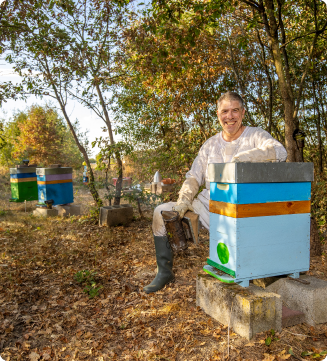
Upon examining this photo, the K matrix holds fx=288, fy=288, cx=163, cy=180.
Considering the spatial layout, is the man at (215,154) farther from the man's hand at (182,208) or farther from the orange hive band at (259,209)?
the orange hive band at (259,209)

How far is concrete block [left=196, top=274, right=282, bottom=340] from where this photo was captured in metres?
1.91

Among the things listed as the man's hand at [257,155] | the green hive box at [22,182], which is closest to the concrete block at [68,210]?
the green hive box at [22,182]

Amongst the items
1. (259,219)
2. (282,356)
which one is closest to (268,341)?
(282,356)

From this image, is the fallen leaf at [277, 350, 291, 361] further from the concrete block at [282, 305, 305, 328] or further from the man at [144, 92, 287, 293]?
the man at [144, 92, 287, 293]

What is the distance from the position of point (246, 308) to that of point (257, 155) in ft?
3.45

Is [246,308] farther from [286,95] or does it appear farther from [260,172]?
[286,95]

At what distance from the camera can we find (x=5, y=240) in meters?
4.67

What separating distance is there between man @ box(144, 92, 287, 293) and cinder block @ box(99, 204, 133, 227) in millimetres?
2659

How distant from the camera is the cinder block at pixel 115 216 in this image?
5.32 m

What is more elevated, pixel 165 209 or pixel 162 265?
pixel 165 209

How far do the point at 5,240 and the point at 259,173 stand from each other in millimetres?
4356

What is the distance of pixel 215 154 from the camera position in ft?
8.66

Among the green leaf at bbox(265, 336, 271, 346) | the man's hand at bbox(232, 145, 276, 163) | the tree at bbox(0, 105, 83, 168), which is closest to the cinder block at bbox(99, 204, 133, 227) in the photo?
the man's hand at bbox(232, 145, 276, 163)

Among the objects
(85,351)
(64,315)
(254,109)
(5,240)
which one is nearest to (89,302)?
(64,315)
